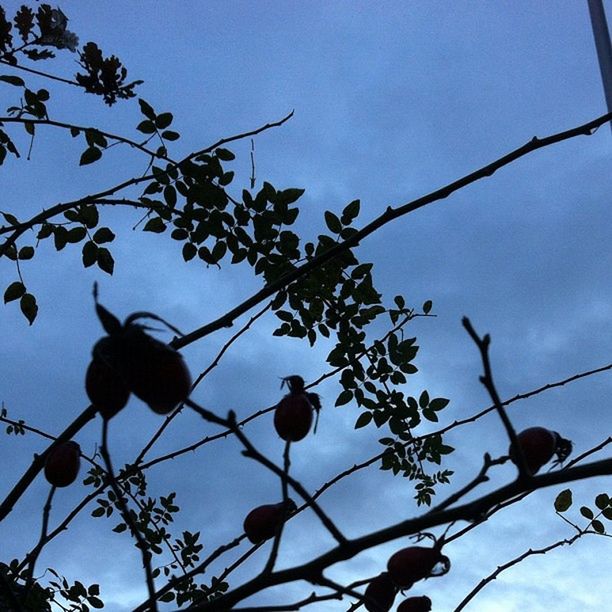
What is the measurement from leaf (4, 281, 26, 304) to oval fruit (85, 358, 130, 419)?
1708mm

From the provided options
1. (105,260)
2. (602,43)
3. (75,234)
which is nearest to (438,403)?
(105,260)

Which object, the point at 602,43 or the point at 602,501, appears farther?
the point at 602,43

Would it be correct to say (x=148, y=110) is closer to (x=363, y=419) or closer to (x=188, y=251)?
(x=188, y=251)

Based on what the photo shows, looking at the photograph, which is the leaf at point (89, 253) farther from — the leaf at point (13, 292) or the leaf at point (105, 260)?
the leaf at point (13, 292)

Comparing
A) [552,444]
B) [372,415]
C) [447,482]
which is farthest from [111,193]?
[447,482]

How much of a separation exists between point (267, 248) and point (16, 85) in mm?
983

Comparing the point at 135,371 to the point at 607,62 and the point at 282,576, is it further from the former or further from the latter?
the point at 607,62

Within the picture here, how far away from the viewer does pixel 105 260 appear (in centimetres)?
285

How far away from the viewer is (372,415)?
128 inches

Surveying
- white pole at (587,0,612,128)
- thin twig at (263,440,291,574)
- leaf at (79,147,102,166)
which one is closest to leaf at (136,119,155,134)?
leaf at (79,147,102,166)

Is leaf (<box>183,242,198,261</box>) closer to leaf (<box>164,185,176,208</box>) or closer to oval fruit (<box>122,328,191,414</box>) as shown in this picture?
leaf (<box>164,185,176,208</box>)

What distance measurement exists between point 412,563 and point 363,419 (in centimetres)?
193

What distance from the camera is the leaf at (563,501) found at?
8.66 ft

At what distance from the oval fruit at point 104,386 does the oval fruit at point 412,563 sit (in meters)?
0.49
